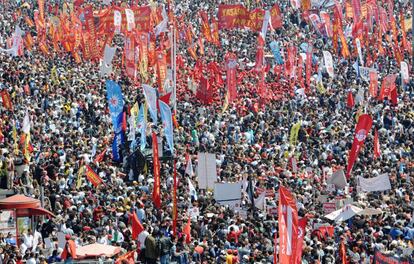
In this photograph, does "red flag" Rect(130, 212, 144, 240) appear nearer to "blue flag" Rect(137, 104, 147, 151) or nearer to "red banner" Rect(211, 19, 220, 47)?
"blue flag" Rect(137, 104, 147, 151)

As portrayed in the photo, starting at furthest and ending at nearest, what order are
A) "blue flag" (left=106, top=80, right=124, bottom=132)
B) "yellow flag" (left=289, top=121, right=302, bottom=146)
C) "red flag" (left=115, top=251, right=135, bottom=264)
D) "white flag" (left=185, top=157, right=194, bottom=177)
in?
"yellow flag" (left=289, top=121, right=302, bottom=146) → "blue flag" (left=106, top=80, right=124, bottom=132) → "white flag" (left=185, top=157, right=194, bottom=177) → "red flag" (left=115, top=251, right=135, bottom=264)

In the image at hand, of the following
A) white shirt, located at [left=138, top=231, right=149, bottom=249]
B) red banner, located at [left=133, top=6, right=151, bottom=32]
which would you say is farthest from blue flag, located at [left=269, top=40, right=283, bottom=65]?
white shirt, located at [left=138, top=231, right=149, bottom=249]

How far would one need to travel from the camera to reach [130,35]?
39219mm

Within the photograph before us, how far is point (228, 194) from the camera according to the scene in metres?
24.3

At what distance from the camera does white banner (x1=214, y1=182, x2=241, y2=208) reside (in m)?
24.3

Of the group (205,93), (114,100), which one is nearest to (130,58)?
(205,93)

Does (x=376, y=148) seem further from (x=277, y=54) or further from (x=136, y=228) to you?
(x=277, y=54)

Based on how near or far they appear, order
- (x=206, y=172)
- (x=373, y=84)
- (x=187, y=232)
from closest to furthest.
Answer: (x=187, y=232)
(x=206, y=172)
(x=373, y=84)

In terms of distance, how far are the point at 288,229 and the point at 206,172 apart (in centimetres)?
931

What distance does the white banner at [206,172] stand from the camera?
84.3ft

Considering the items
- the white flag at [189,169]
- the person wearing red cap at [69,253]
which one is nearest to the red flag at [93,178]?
the white flag at [189,169]

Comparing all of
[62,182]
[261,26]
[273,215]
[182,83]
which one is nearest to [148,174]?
[62,182]

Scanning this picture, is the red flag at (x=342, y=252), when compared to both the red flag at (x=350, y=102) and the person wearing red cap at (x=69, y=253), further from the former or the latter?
the red flag at (x=350, y=102)

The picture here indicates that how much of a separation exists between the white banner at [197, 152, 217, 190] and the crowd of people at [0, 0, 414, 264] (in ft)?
0.90
